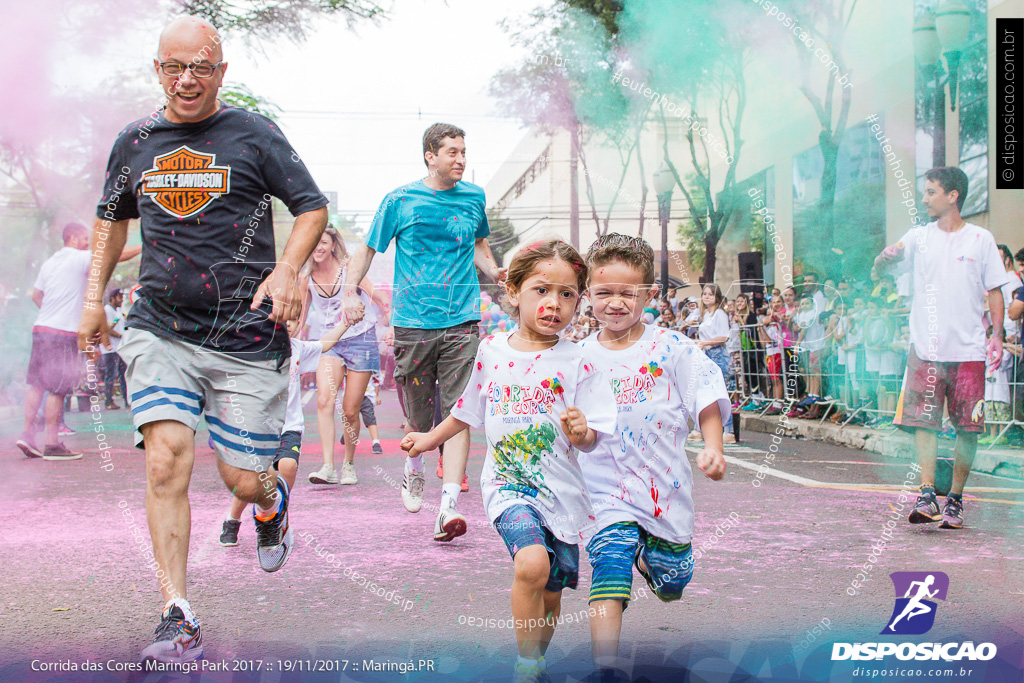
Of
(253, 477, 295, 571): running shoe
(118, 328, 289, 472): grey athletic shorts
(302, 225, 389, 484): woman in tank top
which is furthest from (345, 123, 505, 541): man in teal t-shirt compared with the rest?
(302, 225, 389, 484): woman in tank top

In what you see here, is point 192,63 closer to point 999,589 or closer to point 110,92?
point 110,92

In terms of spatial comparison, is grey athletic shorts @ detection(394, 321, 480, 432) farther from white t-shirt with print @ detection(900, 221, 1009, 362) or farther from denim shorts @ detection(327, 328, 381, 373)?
white t-shirt with print @ detection(900, 221, 1009, 362)

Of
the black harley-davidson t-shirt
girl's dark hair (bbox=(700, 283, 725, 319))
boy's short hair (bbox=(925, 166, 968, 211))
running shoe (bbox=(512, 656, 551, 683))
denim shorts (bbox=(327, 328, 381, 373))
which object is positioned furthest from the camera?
girl's dark hair (bbox=(700, 283, 725, 319))

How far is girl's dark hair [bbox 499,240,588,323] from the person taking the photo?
2.71 meters

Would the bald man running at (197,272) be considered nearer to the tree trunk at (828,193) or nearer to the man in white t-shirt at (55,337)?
the man in white t-shirt at (55,337)

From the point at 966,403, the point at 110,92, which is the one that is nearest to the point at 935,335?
the point at 966,403

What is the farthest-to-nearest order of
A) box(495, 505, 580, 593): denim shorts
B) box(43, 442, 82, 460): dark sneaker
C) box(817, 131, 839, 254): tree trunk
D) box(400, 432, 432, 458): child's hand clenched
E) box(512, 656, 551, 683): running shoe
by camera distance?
box(43, 442, 82, 460): dark sneaker → box(817, 131, 839, 254): tree trunk → box(400, 432, 432, 458): child's hand clenched → box(495, 505, 580, 593): denim shorts → box(512, 656, 551, 683): running shoe

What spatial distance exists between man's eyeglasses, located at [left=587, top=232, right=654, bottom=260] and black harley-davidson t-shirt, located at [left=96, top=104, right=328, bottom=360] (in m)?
1.03

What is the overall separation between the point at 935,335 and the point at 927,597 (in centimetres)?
226

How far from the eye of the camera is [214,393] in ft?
9.93

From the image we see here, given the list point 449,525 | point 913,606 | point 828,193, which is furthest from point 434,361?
point 828,193

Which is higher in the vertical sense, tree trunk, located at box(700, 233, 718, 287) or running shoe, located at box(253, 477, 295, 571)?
tree trunk, located at box(700, 233, 718, 287)

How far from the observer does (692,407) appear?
2.72 meters

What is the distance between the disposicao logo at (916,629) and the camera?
2.60m
